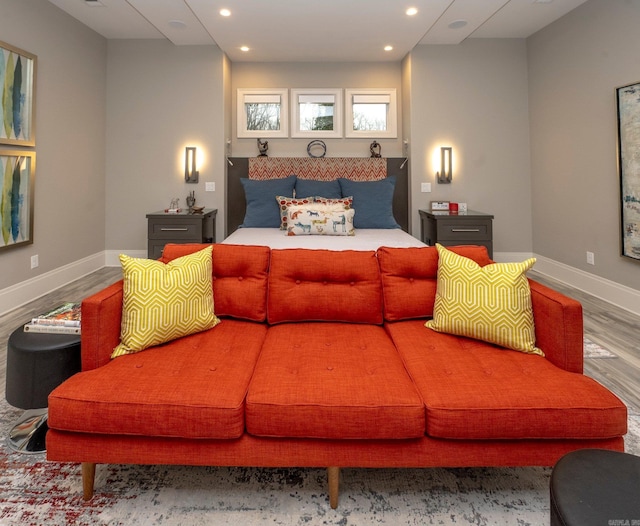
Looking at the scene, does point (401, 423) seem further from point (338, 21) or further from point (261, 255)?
point (338, 21)

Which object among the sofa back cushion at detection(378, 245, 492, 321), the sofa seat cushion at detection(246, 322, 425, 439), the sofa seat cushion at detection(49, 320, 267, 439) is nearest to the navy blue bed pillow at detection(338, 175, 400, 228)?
the sofa back cushion at detection(378, 245, 492, 321)

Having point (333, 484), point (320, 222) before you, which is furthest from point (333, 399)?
point (320, 222)

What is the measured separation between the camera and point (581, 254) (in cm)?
439

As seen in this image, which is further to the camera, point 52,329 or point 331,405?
point 52,329

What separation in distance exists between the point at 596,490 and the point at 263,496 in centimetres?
107

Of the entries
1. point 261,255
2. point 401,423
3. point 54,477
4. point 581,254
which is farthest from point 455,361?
point 581,254

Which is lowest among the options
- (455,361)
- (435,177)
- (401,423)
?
(401,423)

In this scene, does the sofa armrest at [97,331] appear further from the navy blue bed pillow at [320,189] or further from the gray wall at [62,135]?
the navy blue bed pillow at [320,189]

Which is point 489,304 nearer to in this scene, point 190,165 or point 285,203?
point 285,203

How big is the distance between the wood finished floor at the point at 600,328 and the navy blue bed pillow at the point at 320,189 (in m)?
2.43

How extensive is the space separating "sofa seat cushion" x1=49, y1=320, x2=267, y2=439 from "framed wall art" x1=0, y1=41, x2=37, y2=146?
3.11m

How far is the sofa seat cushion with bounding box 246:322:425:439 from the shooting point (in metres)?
1.34

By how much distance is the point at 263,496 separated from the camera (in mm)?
1517

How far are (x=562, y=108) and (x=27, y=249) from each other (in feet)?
18.9
